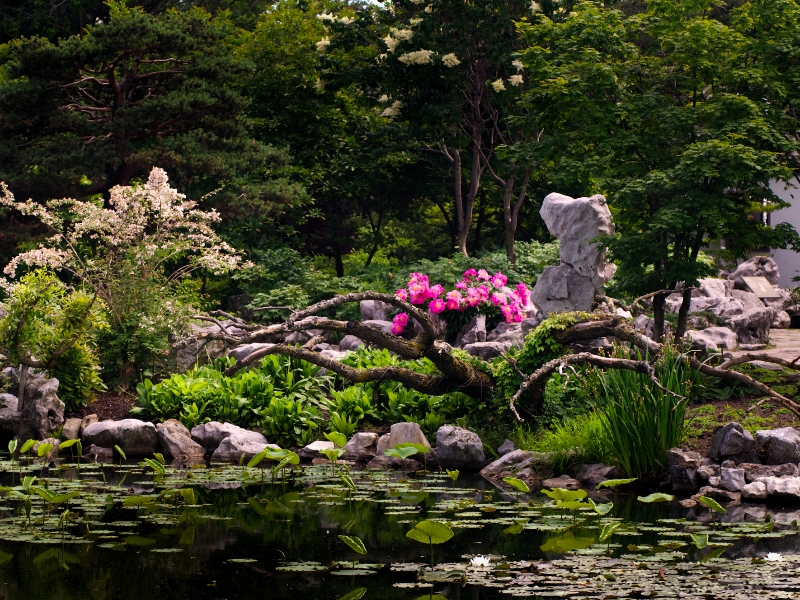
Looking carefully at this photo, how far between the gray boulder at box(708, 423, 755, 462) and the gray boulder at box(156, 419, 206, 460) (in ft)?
16.5

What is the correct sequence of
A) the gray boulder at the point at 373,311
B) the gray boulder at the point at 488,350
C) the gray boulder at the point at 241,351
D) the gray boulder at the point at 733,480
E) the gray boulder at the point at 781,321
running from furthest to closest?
1. the gray boulder at the point at 781,321
2. the gray boulder at the point at 373,311
3. the gray boulder at the point at 241,351
4. the gray boulder at the point at 488,350
5. the gray boulder at the point at 733,480

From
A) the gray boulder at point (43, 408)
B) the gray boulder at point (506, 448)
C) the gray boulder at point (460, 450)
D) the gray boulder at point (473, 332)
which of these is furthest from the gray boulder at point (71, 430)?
the gray boulder at point (473, 332)

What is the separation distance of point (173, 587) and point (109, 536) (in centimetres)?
125

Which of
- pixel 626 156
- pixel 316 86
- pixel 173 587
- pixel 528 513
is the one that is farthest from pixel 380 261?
pixel 173 587

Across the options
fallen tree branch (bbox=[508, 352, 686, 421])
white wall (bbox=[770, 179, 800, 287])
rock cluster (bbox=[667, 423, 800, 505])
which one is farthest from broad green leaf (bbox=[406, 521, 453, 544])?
white wall (bbox=[770, 179, 800, 287])

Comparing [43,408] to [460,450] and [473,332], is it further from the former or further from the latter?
[473,332]

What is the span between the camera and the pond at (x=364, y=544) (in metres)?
4.44

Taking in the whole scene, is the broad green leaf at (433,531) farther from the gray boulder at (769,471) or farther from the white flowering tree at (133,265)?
the white flowering tree at (133,265)

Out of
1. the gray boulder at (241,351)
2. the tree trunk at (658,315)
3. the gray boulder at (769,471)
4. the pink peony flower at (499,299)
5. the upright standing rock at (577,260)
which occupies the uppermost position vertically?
the upright standing rock at (577,260)

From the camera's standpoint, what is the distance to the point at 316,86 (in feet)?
69.0

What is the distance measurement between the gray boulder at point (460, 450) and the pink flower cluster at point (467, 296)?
192 inches

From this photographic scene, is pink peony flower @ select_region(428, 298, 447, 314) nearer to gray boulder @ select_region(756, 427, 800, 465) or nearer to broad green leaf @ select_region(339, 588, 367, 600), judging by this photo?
gray boulder @ select_region(756, 427, 800, 465)

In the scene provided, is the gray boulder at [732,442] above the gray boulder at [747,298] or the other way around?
the other way around

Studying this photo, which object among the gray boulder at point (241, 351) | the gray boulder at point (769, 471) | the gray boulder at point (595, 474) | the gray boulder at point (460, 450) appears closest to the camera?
the gray boulder at point (769, 471)
